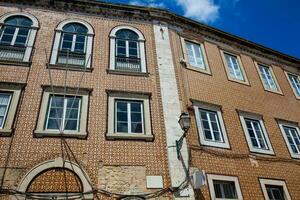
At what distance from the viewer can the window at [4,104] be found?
8766 mm

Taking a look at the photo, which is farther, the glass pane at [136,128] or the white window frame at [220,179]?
the glass pane at [136,128]

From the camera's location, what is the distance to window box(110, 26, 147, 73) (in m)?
11.2

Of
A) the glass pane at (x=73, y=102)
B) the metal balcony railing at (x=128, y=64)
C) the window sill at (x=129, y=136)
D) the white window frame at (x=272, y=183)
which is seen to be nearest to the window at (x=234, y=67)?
the metal balcony railing at (x=128, y=64)

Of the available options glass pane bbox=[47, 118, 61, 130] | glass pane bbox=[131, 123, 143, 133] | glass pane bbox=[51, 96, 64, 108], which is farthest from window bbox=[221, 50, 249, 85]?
glass pane bbox=[47, 118, 61, 130]

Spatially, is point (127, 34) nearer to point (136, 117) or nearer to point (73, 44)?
point (73, 44)

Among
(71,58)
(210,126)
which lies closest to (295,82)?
(210,126)

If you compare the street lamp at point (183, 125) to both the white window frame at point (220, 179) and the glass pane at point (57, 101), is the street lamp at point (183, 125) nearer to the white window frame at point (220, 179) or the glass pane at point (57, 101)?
the white window frame at point (220, 179)

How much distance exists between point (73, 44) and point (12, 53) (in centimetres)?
236

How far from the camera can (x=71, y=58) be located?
10.8m

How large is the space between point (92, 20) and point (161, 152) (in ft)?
23.3

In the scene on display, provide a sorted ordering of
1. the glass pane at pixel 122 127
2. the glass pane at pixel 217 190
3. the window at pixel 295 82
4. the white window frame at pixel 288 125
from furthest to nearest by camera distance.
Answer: the window at pixel 295 82
the white window frame at pixel 288 125
the glass pane at pixel 122 127
the glass pane at pixel 217 190

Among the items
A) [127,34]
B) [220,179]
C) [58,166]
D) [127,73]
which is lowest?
[220,179]

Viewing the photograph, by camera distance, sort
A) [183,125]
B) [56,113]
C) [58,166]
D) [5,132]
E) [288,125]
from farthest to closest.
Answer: [288,125]
[56,113]
[183,125]
[5,132]
[58,166]

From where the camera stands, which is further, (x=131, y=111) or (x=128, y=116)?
(x=131, y=111)
